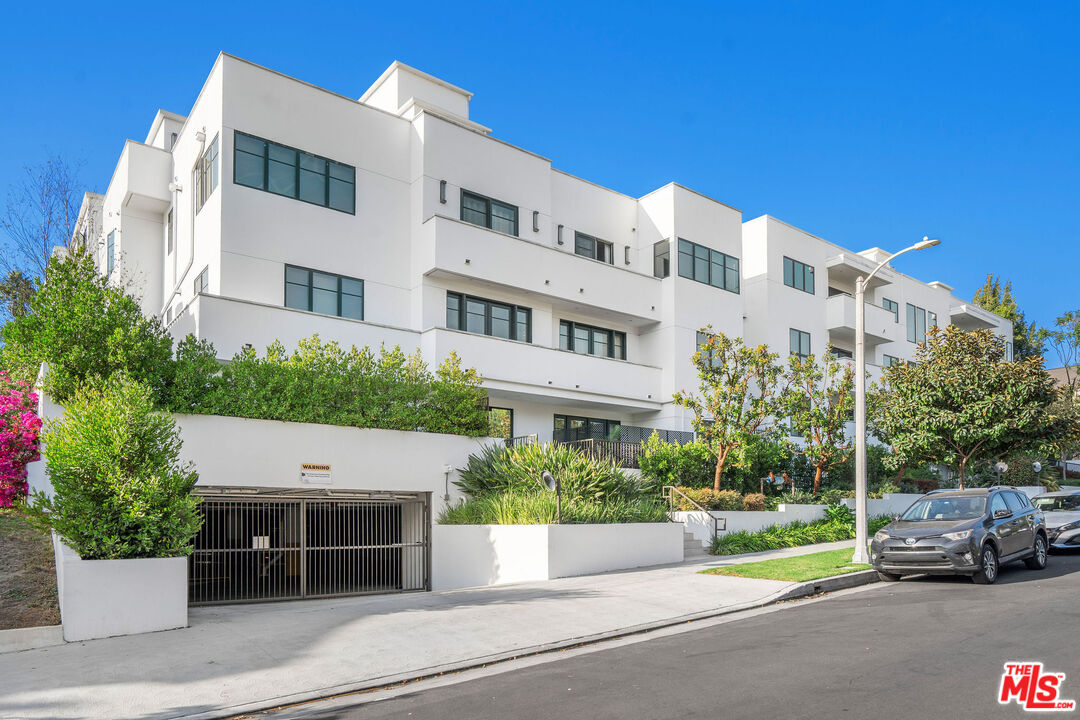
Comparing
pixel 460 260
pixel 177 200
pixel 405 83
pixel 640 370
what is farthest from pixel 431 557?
pixel 405 83

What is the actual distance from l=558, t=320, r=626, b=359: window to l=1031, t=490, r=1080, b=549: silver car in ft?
44.8

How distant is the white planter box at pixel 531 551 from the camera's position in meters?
16.4

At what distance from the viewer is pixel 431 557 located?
17344 millimetres

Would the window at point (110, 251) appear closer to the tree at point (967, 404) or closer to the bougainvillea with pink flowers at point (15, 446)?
the bougainvillea with pink flowers at point (15, 446)

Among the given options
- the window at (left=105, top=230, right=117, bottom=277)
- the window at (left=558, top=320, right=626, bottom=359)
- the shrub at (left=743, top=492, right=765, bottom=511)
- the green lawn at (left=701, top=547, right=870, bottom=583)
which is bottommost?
the green lawn at (left=701, top=547, right=870, bottom=583)

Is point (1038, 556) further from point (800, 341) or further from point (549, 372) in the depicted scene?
point (800, 341)

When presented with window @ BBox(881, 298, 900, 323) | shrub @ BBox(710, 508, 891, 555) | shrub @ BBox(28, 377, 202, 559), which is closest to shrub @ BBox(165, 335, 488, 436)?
shrub @ BBox(28, 377, 202, 559)

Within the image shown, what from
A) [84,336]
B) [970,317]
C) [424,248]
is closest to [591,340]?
[424,248]

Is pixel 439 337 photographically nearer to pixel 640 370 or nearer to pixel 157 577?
pixel 640 370

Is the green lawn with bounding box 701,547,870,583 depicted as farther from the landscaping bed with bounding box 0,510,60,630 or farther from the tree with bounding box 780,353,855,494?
the landscaping bed with bounding box 0,510,60,630

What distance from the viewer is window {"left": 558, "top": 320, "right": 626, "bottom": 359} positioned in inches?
1108

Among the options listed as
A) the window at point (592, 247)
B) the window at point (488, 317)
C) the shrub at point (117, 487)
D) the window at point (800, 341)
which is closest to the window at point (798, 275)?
the window at point (800, 341)

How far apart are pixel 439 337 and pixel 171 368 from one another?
8890 millimetres

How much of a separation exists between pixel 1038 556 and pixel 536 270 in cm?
1517
